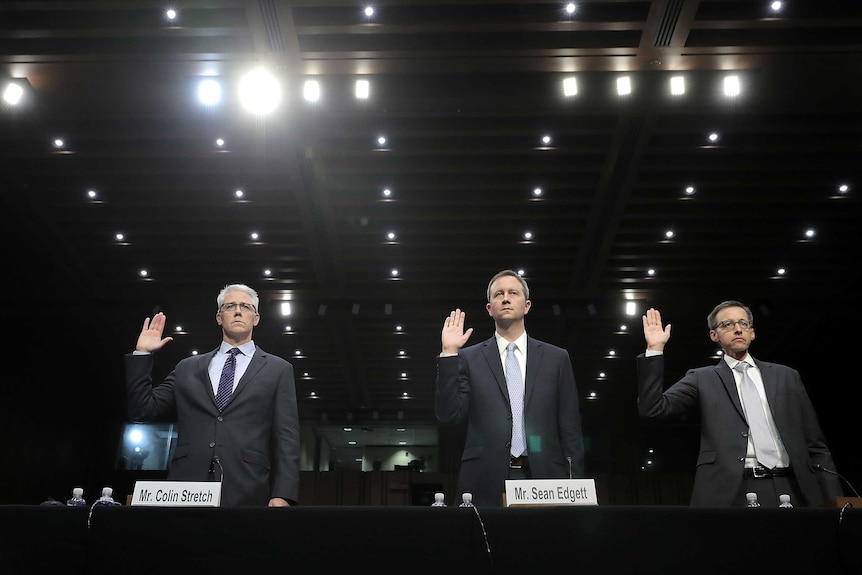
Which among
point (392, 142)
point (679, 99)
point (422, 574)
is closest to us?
point (422, 574)

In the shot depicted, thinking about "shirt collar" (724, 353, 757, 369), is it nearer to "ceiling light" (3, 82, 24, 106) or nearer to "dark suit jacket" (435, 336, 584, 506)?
"dark suit jacket" (435, 336, 584, 506)

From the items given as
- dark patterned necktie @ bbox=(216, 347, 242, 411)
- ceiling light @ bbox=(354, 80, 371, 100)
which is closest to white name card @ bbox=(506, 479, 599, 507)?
dark patterned necktie @ bbox=(216, 347, 242, 411)

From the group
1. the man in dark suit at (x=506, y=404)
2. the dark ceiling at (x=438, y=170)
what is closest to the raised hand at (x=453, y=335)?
the man in dark suit at (x=506, y=404)

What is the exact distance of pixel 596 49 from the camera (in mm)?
6781

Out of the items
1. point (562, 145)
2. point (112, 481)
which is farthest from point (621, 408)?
point (112, 481)

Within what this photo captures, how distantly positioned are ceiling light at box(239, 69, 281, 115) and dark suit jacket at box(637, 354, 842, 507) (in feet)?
18.2

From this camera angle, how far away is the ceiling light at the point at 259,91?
7148mm

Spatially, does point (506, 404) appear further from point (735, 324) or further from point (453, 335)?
point (735, 324)

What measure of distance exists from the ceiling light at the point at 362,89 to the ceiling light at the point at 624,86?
2.49m

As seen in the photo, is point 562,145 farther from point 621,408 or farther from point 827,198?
point 621,408

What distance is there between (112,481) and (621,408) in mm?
9994

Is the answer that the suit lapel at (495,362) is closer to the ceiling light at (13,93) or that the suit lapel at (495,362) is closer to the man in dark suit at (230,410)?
the man in dark suit at (230,410)

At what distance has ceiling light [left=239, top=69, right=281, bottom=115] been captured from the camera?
715 centimetres

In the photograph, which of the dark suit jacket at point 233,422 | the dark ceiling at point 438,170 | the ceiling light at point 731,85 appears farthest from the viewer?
the ceiling light at point 731,85
